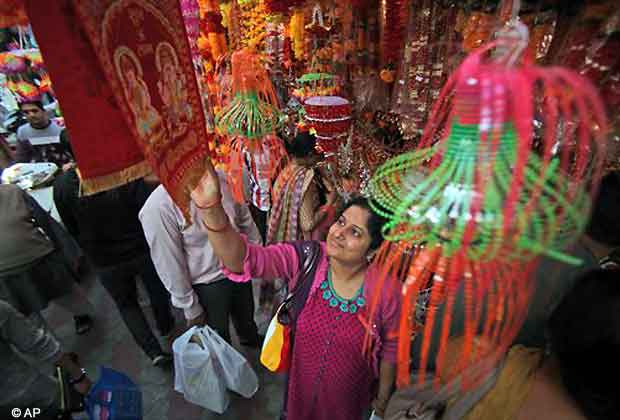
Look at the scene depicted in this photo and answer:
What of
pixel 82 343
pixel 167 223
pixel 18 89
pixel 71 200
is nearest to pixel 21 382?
pixel 167 223

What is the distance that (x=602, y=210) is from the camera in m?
1.20

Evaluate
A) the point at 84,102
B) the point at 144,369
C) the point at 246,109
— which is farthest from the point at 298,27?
the point at 144,369

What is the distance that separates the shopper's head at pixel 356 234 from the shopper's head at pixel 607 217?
78 cm

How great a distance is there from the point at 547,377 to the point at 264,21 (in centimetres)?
368

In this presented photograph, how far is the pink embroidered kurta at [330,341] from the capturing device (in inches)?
52.7

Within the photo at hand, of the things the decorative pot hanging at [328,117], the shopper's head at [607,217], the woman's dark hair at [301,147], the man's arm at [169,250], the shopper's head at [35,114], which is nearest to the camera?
the shopper's head at [607,217]

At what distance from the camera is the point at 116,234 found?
7.26 feet

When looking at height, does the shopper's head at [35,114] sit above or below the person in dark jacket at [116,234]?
above

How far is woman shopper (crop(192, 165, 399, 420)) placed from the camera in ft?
4.20

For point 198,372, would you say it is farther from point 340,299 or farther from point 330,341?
point 340,299

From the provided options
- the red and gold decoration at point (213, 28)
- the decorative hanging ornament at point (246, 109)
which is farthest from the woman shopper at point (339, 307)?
the red and gold decoration at point (213, 28)

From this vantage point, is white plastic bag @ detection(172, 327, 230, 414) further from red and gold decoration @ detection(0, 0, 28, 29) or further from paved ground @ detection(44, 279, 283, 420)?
red and gold decoration @ detection(0, 0, 28, 29)

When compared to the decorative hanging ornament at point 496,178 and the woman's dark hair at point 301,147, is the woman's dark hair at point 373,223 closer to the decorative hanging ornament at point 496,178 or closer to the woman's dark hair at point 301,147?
the decorative hanging ornament at point 496,178

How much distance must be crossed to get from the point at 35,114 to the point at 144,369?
3036 millimetres
